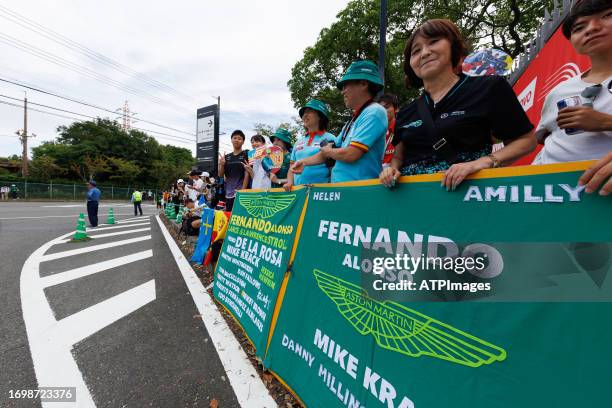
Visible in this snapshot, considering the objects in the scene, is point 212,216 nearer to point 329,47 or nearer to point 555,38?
point 555,38

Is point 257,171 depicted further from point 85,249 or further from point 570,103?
point 85,249

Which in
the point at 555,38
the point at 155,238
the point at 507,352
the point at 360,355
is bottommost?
the point at 155,238

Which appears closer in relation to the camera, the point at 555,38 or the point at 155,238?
the point at 555,38

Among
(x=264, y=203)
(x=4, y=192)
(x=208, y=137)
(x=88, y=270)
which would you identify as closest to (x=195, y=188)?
(x=88, y=270)

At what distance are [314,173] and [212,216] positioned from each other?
2.75m

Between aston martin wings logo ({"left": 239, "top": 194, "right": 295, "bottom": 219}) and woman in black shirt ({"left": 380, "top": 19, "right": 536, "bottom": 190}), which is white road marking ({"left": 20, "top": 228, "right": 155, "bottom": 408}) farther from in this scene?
woman in black shirt ({"left": 380, "top": 19, "right": 536, "bottom": 190})

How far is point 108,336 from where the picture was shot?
9.00ft

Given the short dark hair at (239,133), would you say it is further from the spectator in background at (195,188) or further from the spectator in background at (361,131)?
the spectator in background at (195,188)

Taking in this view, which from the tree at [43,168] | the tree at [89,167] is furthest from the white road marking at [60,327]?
the tree at [89,167]

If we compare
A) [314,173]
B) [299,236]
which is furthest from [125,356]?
[314,173]

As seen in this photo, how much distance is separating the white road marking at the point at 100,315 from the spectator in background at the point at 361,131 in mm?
2749

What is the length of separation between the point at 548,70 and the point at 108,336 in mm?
6248

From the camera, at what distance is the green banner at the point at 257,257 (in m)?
2.47

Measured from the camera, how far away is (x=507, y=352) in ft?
3.55
